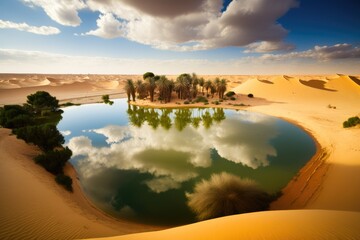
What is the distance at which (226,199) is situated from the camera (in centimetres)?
991

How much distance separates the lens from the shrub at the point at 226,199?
9.66m

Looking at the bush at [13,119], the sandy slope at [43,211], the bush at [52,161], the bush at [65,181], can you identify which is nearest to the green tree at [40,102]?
the bush at [13,119]

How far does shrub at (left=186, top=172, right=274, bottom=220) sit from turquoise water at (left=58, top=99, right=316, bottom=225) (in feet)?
2.72

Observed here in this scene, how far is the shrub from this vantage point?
9.66 m

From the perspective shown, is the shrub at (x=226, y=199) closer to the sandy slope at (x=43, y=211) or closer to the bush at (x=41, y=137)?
the sandy slope at (x=43, y=211)

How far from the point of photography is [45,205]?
9531 mm

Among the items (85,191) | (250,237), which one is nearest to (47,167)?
(85,191)

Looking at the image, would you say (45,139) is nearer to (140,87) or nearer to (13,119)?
(13,119)

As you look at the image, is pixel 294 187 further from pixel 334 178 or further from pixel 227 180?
pixel 227 180

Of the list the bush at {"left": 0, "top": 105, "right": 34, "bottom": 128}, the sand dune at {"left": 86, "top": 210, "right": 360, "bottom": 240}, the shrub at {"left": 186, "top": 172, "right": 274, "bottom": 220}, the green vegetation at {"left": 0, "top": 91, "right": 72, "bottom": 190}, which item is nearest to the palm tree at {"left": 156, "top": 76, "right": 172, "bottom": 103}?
the green vegetation at {"left": 0, "top": 91, "right": 72, "bottom": 190}

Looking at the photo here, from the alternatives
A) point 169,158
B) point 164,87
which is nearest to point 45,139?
point 169,158

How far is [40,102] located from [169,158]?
101 feet

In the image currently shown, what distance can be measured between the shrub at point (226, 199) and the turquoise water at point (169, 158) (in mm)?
828

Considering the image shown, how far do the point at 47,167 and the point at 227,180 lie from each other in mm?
12972
